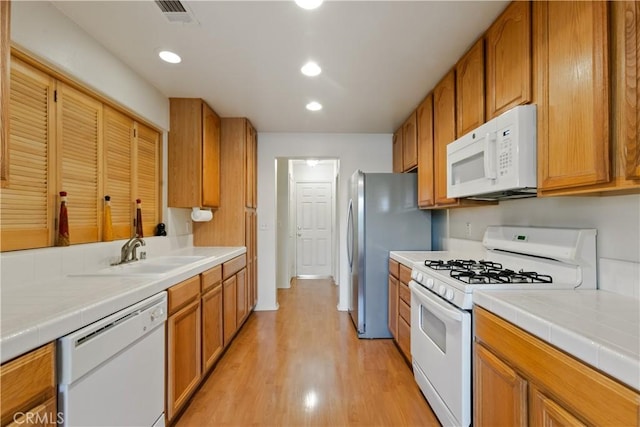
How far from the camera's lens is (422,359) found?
1.93m

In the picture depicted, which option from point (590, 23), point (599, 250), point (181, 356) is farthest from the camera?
point (181, 356)

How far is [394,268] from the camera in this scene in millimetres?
2781

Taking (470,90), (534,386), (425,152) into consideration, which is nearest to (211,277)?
(534,386)

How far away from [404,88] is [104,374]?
2.73 meters

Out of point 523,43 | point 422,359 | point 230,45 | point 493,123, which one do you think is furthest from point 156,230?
point 523,43

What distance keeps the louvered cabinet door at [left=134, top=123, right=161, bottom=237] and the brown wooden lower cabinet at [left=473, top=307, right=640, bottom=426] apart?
2.58 meters

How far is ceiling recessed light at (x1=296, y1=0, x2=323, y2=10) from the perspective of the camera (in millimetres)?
1497

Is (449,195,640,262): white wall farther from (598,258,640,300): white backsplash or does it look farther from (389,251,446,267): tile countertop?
(389,251,446,267): tile countertop

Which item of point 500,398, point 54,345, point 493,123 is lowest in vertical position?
point 500,398

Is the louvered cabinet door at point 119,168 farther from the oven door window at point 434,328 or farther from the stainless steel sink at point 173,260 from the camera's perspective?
the oven door window at point 434,328

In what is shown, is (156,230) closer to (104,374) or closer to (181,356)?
(181,356)

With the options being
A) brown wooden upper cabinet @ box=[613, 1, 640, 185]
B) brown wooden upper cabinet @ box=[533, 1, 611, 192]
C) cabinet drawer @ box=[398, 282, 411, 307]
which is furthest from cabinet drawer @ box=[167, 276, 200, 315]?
brown wooden upper cabinet @ box=[613, 1, 640, 185]

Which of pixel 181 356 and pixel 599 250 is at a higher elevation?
pixel 599 250

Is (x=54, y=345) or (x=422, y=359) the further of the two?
(x=422, y=359)
